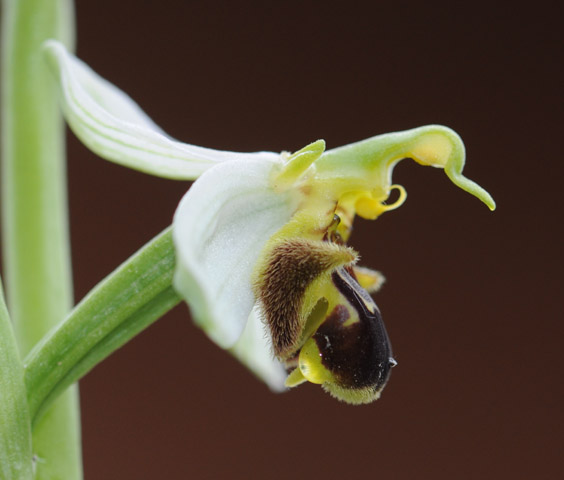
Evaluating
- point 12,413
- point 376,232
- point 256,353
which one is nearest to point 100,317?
point 12,413

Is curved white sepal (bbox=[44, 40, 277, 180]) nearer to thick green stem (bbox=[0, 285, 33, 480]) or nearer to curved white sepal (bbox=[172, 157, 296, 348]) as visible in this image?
curved white sepal (bbox=[172, 157, 296, 348])

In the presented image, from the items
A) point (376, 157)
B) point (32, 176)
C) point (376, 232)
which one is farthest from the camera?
point (376, 232)

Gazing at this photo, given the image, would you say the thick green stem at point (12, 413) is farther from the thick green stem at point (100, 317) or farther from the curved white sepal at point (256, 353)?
the curved white sepal at point (256, 353)

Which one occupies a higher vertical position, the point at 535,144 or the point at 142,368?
the point at 535,144

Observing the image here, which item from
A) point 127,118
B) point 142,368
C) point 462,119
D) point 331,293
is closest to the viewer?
Answer: point 331,293

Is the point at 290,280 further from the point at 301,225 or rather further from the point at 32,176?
the point at 32,176

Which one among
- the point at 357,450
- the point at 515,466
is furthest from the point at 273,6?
the point at 515,466

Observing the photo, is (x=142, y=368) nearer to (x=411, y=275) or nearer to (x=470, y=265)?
(x=411, y=275)
